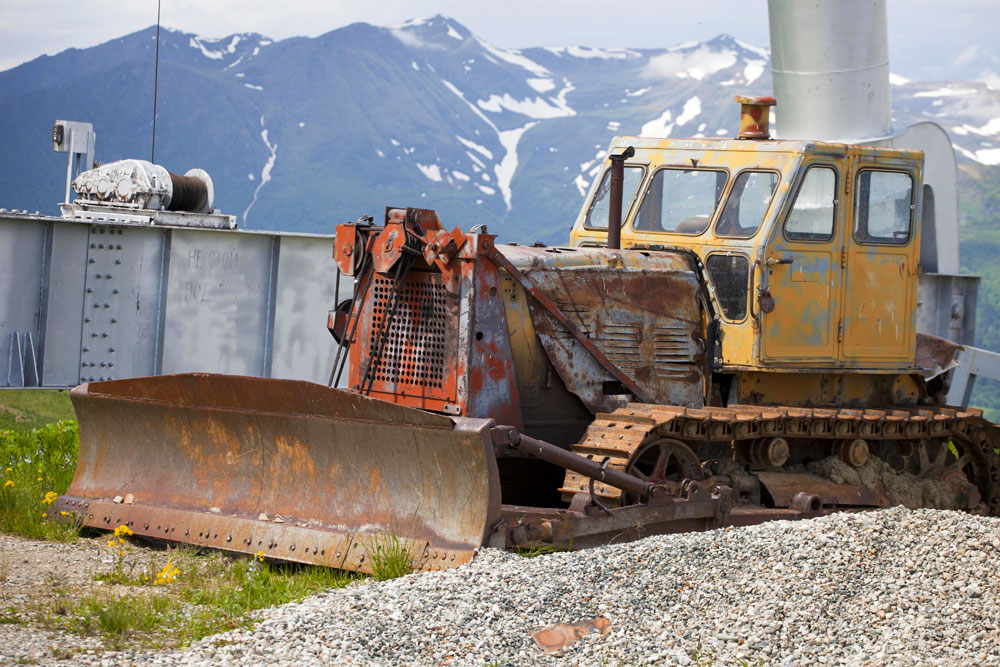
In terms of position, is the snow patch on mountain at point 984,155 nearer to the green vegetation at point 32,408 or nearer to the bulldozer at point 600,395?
the green vegetation at point 32,408

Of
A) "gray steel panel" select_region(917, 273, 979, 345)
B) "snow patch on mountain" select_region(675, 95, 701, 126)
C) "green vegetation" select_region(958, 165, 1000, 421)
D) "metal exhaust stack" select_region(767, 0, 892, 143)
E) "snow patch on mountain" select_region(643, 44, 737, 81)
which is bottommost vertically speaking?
"gray steel panel" select_region(917, 273, 979, 345)

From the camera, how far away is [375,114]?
204 ft

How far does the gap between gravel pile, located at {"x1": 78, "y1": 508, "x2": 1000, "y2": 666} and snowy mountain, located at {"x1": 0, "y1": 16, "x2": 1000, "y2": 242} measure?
42.1 metres

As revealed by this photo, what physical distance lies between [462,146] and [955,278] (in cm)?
4463

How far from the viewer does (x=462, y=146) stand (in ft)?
190

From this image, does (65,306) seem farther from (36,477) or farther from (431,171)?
(431,171)

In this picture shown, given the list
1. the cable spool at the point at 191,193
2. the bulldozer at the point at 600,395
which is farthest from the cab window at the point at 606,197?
the cable spool at the point at 191,193

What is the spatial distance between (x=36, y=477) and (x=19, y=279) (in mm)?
2809

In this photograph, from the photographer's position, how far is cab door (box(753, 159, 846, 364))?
28.0 feet

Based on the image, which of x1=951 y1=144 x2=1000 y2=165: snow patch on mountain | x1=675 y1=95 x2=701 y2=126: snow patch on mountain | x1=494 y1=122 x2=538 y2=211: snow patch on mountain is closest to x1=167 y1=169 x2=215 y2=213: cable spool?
x1=494 y1=122 x2=538 y2=211: snow patch on mountain

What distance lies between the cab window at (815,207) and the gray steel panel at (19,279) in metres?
6.92

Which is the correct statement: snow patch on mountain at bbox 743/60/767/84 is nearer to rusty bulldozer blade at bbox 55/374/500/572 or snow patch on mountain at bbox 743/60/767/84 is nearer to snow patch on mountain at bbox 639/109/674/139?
snow patch on mountain at bbox 639/109/674/139

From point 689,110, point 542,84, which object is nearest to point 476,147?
point 542,84

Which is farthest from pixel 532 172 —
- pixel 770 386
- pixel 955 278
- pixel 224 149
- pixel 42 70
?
pixel 770 386
